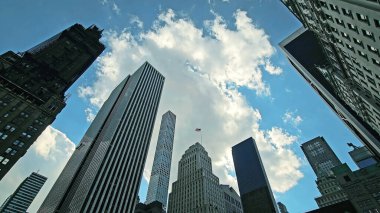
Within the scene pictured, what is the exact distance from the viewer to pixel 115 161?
116 metres

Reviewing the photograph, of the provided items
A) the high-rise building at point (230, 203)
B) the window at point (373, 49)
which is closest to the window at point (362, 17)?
the window at point (373, 49)

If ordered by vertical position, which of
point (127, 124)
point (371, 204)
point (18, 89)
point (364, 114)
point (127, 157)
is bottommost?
point (371, 204)

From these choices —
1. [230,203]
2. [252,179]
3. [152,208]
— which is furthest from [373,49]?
[252,179]

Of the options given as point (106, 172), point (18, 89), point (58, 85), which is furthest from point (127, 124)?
point (18, 89)

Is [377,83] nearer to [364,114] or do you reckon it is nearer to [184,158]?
[364,114]

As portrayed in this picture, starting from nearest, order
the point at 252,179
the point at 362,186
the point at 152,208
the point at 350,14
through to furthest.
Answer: the point at 350,14, the point at 362,186, the point at 152,208, the point at 252,179

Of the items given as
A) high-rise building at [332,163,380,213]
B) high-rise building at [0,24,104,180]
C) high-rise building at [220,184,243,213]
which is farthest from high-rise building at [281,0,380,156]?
high-rise building at [220,184,243,213]

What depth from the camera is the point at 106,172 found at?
109 m

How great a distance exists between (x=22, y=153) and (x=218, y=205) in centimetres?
10600

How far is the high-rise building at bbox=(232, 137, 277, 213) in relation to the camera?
14340 cm

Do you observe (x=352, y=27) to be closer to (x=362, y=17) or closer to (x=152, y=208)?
(x=362, y=17)

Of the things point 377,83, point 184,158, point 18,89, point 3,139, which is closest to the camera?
point 377,83

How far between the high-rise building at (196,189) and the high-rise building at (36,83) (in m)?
89.3

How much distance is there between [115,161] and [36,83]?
52.6 m
